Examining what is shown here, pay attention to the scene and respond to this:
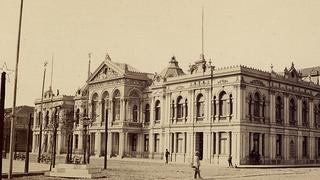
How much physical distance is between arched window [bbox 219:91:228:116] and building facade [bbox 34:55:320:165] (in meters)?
0.10

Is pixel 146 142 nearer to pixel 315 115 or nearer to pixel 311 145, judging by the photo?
pixel 311 145

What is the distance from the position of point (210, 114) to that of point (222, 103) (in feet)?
5.74

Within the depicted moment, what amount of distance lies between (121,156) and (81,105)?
15.9 m

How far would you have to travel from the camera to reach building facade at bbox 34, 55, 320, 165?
4541cm

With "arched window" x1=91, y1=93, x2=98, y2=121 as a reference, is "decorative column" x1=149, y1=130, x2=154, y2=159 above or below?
below

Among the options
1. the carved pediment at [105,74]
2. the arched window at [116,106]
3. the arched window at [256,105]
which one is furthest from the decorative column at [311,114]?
the carved pediment at [105,74]

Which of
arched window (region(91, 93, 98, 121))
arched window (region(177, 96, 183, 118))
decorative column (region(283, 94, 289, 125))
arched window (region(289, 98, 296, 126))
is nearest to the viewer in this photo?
decorative column (region(283, 94, 289, 125))

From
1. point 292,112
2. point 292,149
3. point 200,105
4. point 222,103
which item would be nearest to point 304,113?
point 292,112

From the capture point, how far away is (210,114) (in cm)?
4759

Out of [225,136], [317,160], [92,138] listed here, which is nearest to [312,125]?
[317,160]

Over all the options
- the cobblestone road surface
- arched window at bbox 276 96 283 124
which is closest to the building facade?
arched window at bbox 276 96 283 124

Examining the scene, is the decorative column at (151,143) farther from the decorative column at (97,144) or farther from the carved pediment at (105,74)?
the carved pediment at (105,74)

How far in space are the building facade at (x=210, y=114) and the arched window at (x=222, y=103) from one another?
10 cm

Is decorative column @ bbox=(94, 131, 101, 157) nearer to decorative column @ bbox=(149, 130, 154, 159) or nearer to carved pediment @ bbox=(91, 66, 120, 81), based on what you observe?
carved pediment @ bbox=(91, 66, 120, 81)
